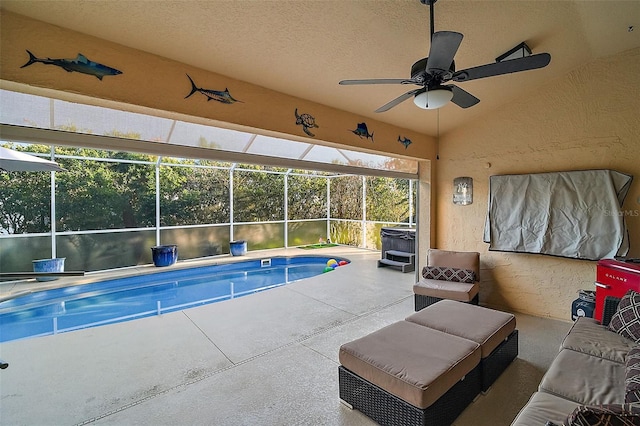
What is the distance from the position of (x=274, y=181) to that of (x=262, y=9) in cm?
780

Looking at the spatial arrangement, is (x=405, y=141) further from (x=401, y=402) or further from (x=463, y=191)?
(x=401, y=402)

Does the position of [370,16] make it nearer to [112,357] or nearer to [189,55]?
[189,55]

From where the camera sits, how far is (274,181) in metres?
9.83

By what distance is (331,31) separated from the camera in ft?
8.10

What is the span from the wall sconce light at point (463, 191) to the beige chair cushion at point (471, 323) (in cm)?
232

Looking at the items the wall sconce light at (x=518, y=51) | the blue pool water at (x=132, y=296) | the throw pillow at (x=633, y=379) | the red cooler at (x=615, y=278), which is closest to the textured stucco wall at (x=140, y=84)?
the wall sconce light at (x=518, y=51)

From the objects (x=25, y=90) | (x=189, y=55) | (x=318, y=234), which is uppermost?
(x=189, y=55)

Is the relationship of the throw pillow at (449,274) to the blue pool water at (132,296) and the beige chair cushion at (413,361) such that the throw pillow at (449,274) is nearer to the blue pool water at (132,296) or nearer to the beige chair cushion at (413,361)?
the beige chair cushion at (413,361)

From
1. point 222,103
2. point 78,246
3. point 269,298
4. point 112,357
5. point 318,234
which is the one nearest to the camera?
point 222,103

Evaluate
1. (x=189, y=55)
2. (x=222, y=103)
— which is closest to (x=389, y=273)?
(x=222, y=103)

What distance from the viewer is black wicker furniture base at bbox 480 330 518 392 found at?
2412 mm

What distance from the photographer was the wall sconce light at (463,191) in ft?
15.9

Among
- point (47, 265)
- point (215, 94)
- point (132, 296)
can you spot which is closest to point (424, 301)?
point (215, 94)

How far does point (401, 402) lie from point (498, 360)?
126cm
